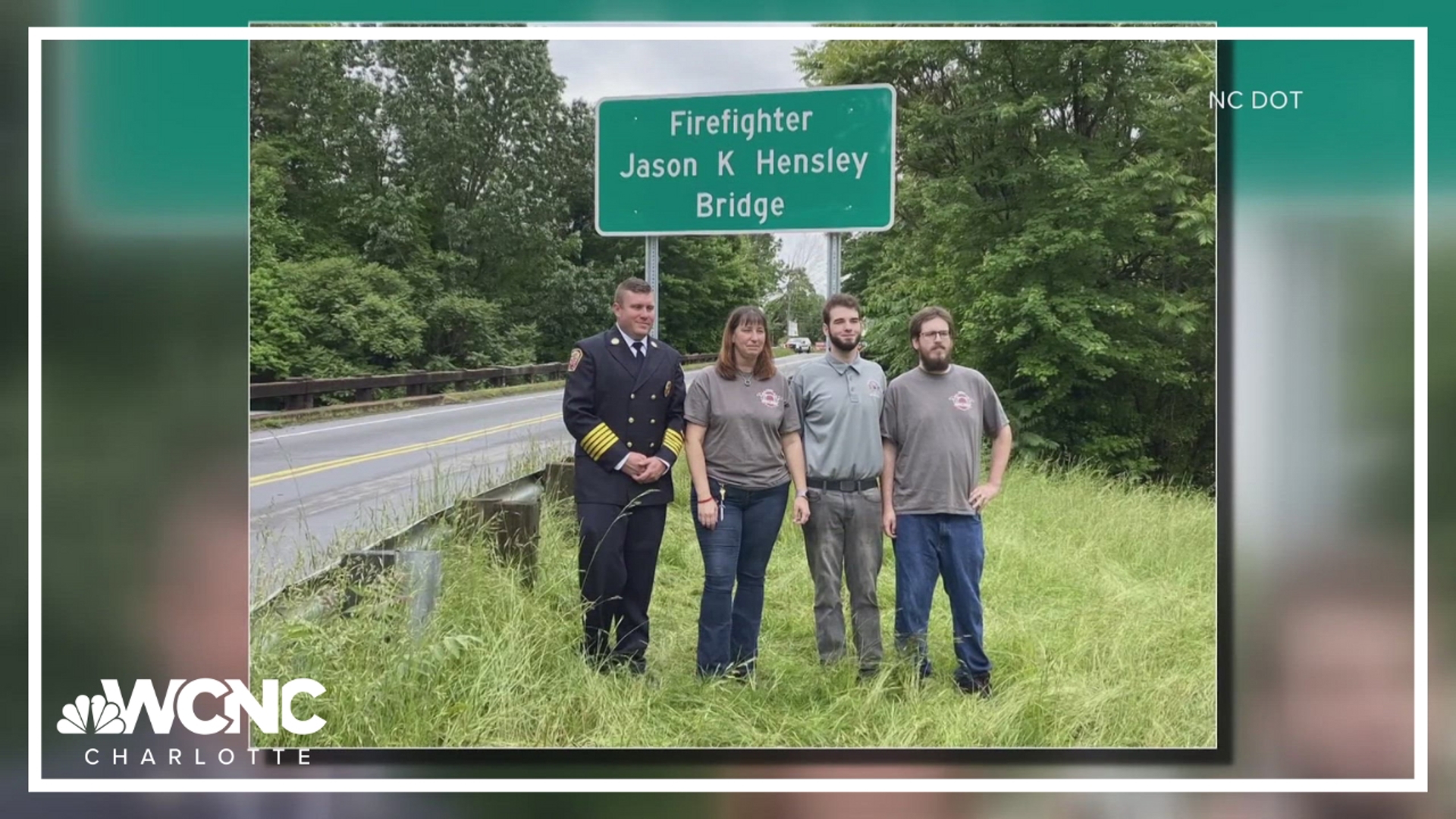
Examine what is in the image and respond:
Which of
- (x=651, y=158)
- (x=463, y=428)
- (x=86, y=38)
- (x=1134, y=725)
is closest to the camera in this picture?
(x=86, y=38)

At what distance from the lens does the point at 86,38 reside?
245 cm

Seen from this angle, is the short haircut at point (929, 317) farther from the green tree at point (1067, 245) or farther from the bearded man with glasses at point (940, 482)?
the green tree at point (1067, 245)

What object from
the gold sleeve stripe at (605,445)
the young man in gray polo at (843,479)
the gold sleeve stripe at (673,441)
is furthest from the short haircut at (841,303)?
the gold sleeve stripe at (605,445)

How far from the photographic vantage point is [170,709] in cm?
250

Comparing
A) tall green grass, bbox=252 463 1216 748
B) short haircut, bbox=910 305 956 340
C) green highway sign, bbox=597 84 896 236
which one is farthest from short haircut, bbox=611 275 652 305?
tall green grass, bbox=252 463 1216 748

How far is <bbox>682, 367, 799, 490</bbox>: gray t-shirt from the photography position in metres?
3.04

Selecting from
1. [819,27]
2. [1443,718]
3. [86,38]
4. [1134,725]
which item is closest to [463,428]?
[86,38]

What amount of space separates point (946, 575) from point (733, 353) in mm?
1076

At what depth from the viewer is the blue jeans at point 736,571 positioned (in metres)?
3.10

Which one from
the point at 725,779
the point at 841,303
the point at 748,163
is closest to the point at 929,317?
the point at 841,303

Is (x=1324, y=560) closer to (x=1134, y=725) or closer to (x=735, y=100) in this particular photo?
(x=1134, y=725)

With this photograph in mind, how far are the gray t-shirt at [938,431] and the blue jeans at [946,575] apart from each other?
0.06 m

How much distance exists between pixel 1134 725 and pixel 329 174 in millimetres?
3139

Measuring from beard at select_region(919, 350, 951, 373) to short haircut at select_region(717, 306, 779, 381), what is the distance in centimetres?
52
